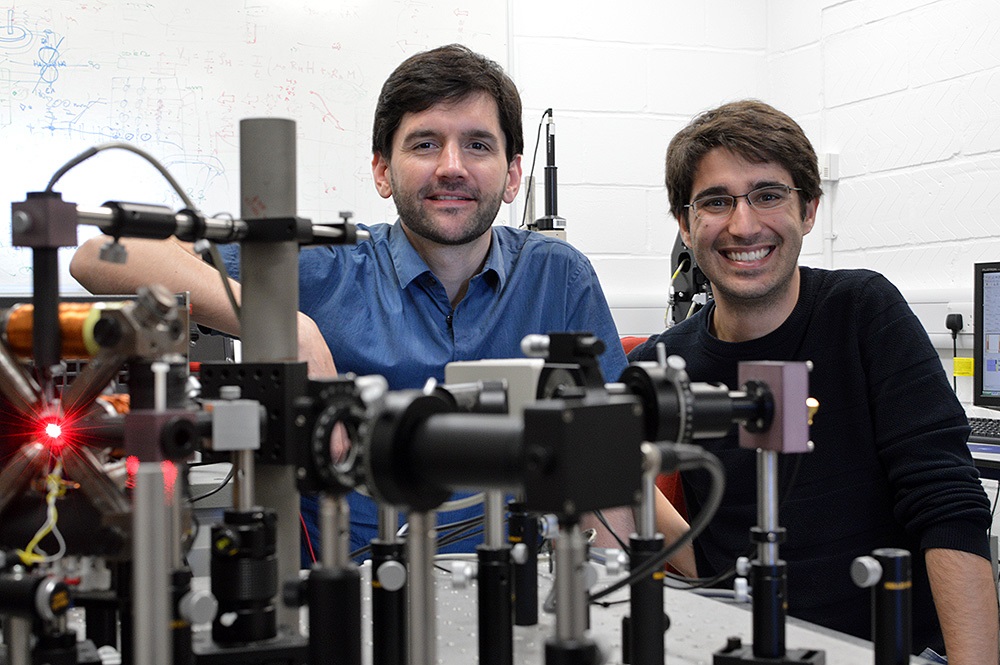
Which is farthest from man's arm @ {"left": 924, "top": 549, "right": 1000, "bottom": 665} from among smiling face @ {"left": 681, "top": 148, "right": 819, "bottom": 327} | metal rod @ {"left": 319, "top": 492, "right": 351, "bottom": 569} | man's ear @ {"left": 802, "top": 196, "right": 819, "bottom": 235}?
metal rod @ {"left": 319, "top": 492, "right": 351, "bottom": 569}

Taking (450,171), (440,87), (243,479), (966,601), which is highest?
(440,87)

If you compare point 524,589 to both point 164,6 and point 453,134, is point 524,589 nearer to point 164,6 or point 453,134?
point 453,134

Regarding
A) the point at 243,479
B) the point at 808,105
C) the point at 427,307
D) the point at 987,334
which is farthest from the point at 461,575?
the point at 808,105

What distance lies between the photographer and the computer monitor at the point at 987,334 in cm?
254

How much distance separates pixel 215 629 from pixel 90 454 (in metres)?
0.15

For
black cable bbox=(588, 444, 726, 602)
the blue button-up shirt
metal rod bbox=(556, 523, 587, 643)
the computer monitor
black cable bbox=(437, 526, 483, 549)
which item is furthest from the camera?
the computer monitor

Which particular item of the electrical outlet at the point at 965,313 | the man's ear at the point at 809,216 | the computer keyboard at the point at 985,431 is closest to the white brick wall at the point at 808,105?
the electrical outlet at the point at 965,313

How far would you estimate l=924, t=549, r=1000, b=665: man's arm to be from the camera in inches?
49.0

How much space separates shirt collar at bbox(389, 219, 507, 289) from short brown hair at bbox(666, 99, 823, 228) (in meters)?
0.33

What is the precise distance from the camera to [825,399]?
1488 mm

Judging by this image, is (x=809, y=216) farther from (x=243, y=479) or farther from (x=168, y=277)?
(x=243, y=479)

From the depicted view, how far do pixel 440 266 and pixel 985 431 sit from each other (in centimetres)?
146

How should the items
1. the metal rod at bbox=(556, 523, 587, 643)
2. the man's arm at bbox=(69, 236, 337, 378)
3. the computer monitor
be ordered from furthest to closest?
the computer monitor → the man's arm at bbox=(69, 236, 337, 378) → the metal rod at bbox=(556, 523, 587, 643)

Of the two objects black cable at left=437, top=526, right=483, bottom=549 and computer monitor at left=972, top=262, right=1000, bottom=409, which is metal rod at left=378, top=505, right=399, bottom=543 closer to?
black cable at left=437, top=526, right=483, bottom=549
